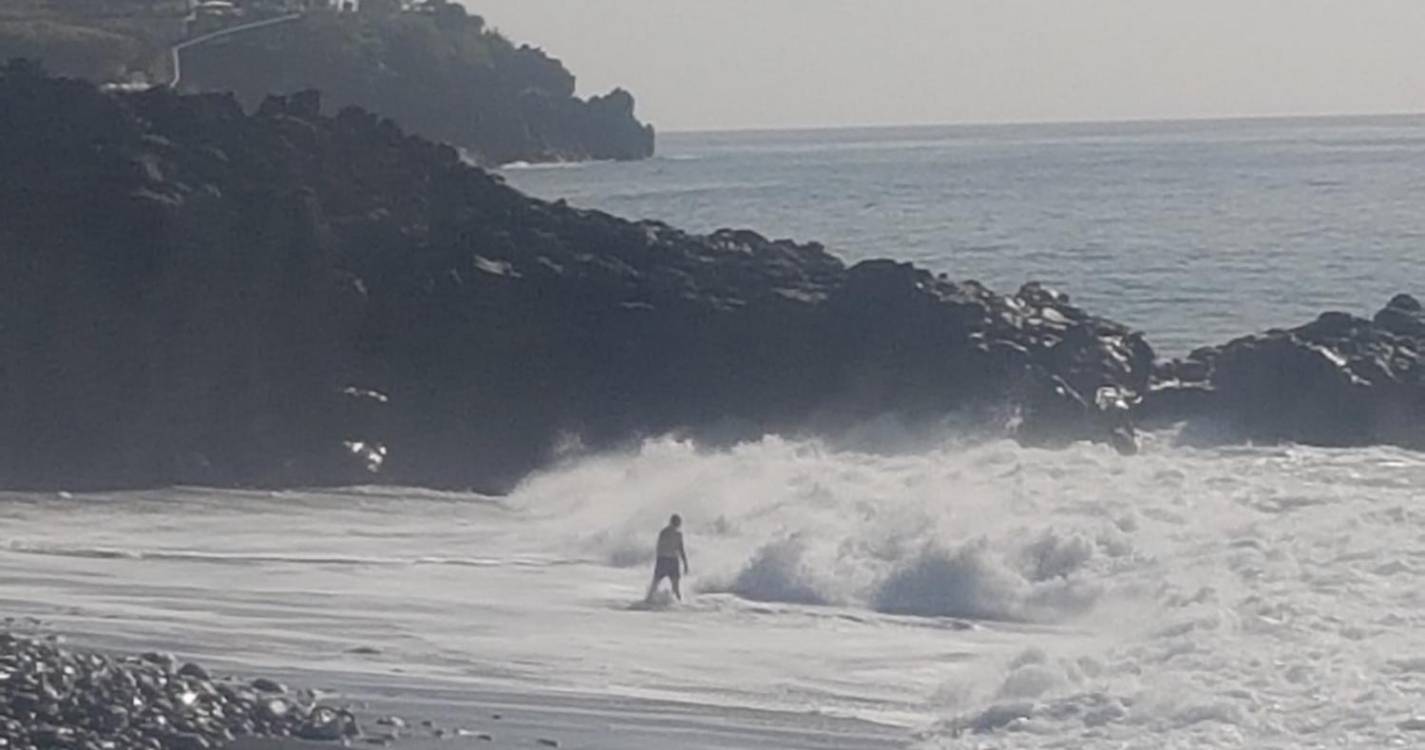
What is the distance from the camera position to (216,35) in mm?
83062

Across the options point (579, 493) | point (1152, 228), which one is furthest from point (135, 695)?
point (1152, 228)

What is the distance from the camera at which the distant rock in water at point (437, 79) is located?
92188 mm

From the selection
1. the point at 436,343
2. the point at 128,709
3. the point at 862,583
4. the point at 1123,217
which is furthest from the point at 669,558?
the point at 1123,217

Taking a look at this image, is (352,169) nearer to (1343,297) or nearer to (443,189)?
(443,189)

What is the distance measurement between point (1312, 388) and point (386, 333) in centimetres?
1084

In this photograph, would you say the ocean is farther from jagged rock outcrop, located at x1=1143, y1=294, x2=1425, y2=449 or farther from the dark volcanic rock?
the dark volcanic rock

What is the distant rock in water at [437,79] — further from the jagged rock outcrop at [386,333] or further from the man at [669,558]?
the man at [669,558]

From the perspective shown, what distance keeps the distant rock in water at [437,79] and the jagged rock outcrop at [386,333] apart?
4617 centimetres

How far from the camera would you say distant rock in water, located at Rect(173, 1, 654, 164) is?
92.2m

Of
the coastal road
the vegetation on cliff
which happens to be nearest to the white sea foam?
the vegetation on cliff

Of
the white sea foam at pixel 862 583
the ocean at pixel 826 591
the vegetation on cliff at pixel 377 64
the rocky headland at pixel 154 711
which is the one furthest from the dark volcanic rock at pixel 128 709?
the vegetation on cliff at pixel 377 64

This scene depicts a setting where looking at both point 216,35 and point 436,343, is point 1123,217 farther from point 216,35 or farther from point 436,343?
point 436,343

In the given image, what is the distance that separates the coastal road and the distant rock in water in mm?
412

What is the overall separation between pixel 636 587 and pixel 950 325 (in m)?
10.8
